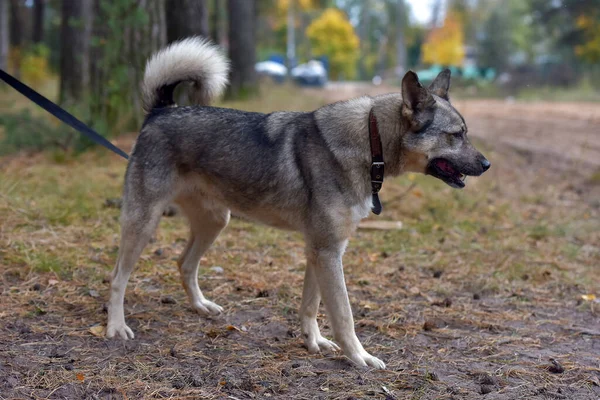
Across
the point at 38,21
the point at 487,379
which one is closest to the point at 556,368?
the point at 487,379

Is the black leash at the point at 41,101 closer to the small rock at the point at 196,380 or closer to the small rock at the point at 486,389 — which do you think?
the small rock at the point at 196,380

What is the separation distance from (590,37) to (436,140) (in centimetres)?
3605

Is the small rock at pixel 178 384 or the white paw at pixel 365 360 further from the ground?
the small rock at pixel 178 384

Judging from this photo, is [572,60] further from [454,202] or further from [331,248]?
[331,248]

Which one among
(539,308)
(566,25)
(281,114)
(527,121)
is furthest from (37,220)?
(566,25)

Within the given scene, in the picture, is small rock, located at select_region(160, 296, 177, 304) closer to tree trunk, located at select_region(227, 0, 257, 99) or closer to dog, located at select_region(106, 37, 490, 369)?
dog, located at select_region(106, 37, 490, 369)

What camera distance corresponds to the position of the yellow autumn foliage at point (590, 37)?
35.5 metres

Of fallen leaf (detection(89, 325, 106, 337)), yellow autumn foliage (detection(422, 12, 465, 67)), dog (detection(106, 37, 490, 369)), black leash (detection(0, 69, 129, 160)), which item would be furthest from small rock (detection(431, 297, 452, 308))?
yellow autumn foliage (detection(422, 12, 465, 67))

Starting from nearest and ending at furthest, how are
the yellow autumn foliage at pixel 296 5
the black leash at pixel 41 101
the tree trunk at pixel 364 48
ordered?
the black leash at pixel 41 101 < the yellow autumn foliage at pixel 296 5 < the tree trunk at pixel 364 48

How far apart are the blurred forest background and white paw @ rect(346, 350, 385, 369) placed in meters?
6.23

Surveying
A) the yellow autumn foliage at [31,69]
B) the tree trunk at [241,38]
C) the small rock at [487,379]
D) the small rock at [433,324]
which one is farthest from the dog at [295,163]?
the yellow autumn foliage at [31,69]

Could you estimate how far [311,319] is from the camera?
15.3 ft

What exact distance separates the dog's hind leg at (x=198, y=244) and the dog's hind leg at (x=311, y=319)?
79 centimetres

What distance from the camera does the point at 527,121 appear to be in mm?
18422
